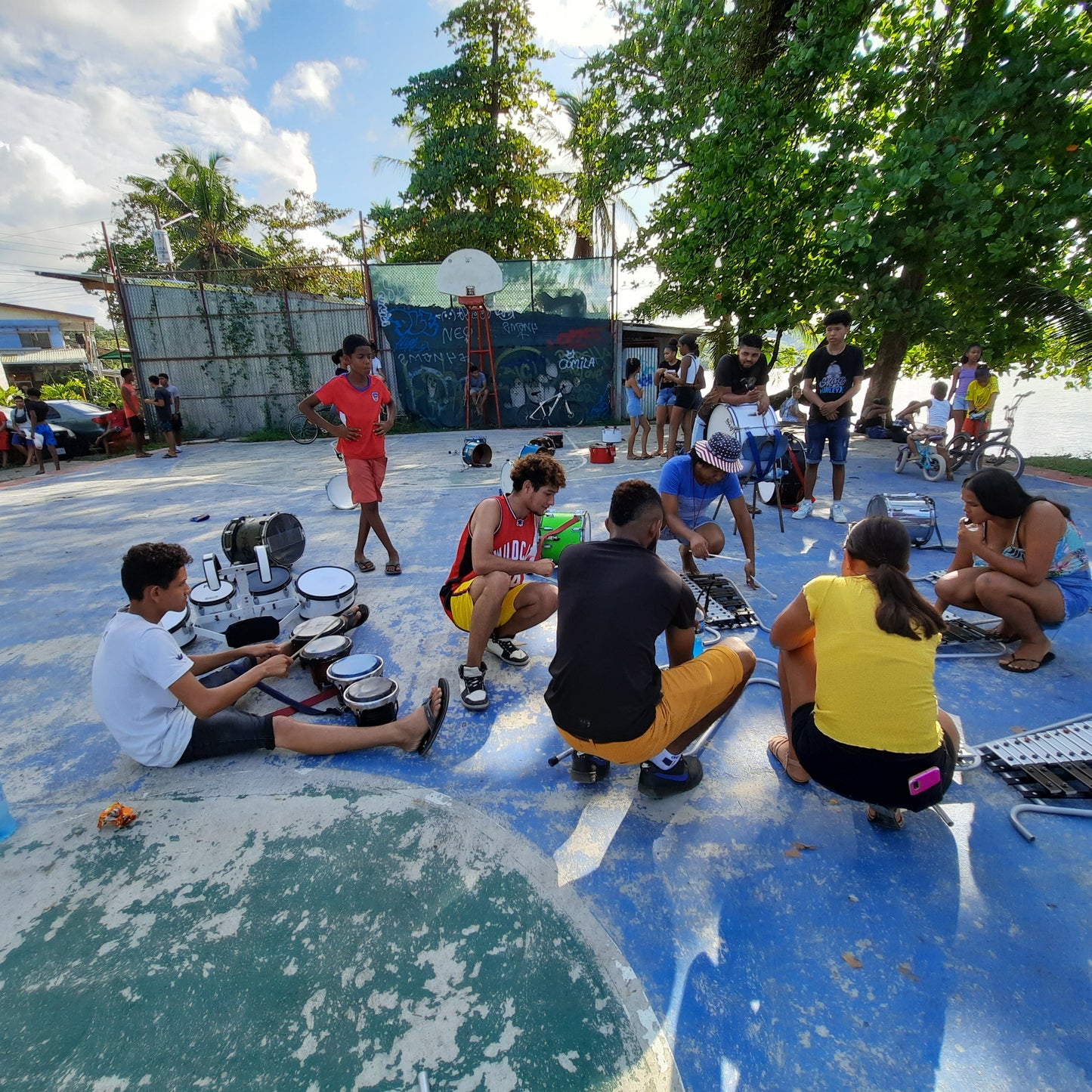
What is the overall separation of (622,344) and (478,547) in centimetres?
1256

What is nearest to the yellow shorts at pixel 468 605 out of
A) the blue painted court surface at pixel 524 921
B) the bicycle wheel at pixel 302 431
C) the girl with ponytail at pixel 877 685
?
the blue painted court surface at pixel 524 921

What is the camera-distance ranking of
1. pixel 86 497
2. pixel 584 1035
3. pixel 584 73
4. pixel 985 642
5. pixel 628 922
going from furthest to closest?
pixel 584 73
pixel 86 497
pixel 985 642
pixel 628 922
pixel 584 1035

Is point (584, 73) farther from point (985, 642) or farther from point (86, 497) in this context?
point (985, 642)

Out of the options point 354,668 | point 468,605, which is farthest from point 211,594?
point 468,605

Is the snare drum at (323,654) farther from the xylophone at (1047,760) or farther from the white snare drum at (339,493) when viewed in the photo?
the white snare drum at (339,493)

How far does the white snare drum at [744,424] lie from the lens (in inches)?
209

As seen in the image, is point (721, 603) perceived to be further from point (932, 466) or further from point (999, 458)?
point (999, 458)

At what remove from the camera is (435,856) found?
84.9 inches

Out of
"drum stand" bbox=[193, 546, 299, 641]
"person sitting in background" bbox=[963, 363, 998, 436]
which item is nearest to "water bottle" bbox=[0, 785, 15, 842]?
"drum stand" bbox=[193, 546, 299, 641]

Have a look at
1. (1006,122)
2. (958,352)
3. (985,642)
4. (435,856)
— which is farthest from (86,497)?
(958,352)

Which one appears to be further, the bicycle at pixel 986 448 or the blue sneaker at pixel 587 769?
the bicycle at pixel 986 448

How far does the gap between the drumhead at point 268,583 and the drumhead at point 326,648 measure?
81 centimetres

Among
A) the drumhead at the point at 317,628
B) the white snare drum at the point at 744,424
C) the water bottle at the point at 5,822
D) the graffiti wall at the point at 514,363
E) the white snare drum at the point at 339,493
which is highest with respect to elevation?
the graffiti wall at the point at 514,363

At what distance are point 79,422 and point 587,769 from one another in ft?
A: 47.3
